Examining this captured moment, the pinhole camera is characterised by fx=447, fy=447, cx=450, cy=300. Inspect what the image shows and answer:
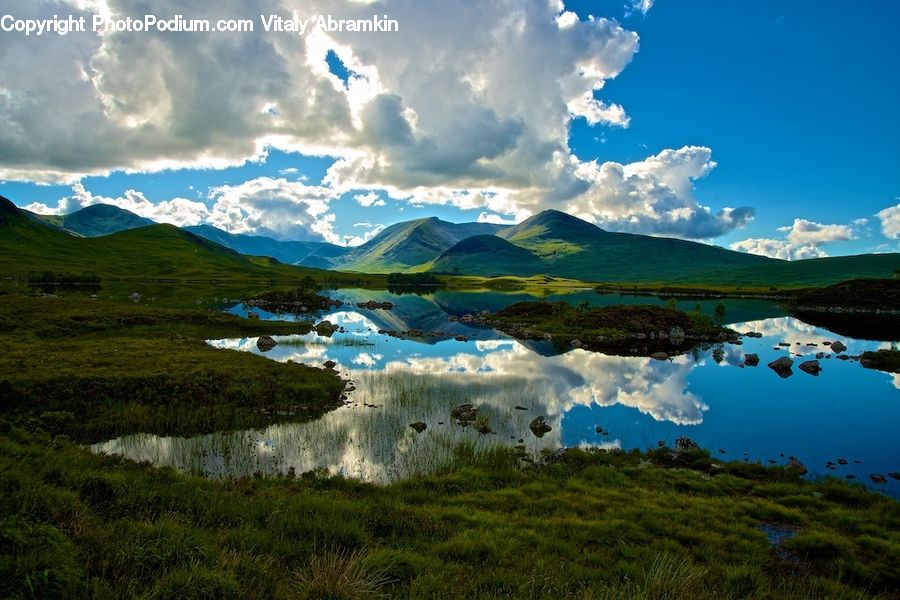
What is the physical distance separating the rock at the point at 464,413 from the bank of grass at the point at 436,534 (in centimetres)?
799

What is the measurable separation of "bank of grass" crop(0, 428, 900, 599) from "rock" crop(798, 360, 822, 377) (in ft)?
125

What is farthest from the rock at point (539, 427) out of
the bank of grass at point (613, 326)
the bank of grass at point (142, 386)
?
the bank of grass at point (613, 326)

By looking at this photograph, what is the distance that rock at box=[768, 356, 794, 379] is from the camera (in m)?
50.3

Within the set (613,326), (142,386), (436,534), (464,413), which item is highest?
(613,326)

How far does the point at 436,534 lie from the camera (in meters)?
14.1

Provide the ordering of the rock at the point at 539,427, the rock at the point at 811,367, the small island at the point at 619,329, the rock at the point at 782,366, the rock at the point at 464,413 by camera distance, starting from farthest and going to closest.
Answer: the small island at the point at 619,329
the rock at the point at 811,367
the rock at the point at 782,366
the rock at the point at 464,413
the rock at the point at 539,427

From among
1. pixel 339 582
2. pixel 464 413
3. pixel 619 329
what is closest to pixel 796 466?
pixel 464 413

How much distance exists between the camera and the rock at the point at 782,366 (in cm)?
5034

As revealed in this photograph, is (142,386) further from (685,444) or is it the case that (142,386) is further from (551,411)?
(685,444)

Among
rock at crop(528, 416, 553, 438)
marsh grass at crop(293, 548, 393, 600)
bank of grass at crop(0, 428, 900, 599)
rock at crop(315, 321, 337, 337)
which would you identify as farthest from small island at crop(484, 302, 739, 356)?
marsh grass at crop(293, 548, 393, 600)

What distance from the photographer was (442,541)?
13.6 meters

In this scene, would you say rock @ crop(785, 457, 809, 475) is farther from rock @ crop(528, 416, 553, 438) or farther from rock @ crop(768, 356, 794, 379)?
rock @ crop(768, 356, 794, 379)

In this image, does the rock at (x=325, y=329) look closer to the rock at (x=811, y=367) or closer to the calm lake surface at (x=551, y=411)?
the calm lake surface at (x=551, y=411)

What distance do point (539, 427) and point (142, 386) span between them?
26.7 m
